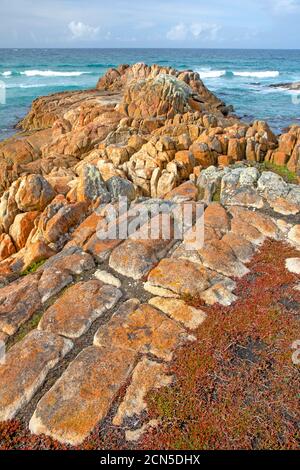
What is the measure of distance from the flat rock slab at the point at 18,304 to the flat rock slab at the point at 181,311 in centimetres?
355

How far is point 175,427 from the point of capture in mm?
7344

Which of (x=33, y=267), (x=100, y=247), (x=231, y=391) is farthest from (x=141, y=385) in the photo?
(x=33, y=267)

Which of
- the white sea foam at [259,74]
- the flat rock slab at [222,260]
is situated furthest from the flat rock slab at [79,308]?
the white sea foam at [259,74]

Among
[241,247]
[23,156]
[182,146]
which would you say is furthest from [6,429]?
[23,156]

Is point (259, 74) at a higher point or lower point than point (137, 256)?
higher

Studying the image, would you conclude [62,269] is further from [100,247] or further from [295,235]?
[295,235]

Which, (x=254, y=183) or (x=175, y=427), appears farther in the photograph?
(x=254, y=183)

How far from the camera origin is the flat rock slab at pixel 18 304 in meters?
10.4

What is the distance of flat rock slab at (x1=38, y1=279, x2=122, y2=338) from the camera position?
9.94 m

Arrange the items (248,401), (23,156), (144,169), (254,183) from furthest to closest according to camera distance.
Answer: (23,156), (144,169), (254,183), (248,401)

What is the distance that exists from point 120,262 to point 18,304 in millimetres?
3406

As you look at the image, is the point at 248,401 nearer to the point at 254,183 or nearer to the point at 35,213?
the point at 254,183

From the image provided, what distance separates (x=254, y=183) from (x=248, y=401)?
11.5 meters

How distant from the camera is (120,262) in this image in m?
12.4
